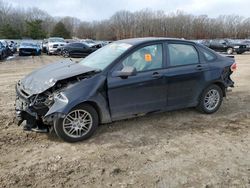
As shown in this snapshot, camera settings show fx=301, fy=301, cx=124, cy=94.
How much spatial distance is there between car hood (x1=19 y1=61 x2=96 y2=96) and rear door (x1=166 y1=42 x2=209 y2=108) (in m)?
1.59

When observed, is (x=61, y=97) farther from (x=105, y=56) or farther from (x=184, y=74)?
(x=184, y=74)

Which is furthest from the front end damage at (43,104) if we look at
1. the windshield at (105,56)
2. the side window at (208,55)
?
the side window at (208,55)

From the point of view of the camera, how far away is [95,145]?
470 cm

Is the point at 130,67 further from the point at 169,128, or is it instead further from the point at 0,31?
the point at 0,31

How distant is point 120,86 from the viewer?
16.5 ft

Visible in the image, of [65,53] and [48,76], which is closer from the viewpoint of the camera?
[48,76]

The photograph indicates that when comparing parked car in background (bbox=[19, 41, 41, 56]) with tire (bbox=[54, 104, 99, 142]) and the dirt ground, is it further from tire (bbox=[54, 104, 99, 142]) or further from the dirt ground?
tire (bbox=[54, 104, 99, 142])

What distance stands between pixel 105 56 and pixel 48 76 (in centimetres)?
112

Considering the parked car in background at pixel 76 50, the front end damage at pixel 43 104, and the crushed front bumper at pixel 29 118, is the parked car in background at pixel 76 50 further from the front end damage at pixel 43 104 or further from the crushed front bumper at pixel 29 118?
the crushed front bumper at pixel 29 118

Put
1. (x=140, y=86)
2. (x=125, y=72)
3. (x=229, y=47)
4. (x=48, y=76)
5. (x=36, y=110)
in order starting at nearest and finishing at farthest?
(x=36, y=110) → (x=125, y=72) → (x=48, y=76) → (x=140, y=86) → (x=229, y=47)

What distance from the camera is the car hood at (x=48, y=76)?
477 centimetres

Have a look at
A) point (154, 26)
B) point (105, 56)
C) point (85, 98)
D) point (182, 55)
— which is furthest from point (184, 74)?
point (154, 26)

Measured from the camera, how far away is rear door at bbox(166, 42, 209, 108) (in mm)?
5652

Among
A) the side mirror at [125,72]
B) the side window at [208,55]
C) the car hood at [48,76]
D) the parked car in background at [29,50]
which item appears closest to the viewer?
the car hood at [48,76]
